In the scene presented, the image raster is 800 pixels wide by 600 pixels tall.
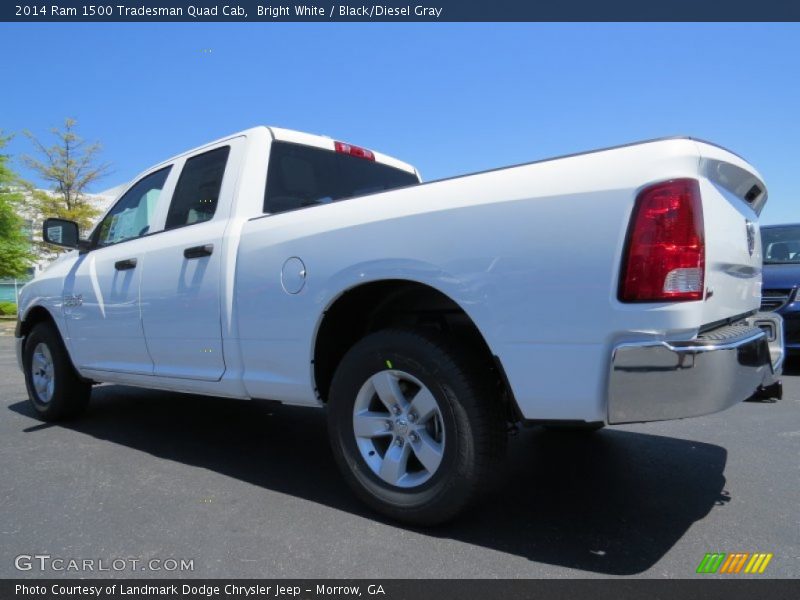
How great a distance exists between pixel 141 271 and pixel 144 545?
188 centimetres

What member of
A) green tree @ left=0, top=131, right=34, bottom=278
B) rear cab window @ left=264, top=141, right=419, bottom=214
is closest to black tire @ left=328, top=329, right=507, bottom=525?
rear cab window @ left=264, top=141, right=419, bottom=214

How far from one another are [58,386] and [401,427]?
3438 millimetres

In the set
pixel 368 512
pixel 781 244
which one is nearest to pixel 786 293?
pixel 781 244

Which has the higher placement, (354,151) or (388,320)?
(354,151)

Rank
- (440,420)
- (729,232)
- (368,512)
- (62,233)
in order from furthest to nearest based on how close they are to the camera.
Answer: (62,233)
(368,512)
(440,420)
(729,232)

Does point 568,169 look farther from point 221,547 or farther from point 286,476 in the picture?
point 286,476

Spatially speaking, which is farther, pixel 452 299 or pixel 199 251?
pixel 199 251

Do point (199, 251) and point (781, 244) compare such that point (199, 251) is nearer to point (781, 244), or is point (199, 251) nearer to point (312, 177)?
point (312, 177)

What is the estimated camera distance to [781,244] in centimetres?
717

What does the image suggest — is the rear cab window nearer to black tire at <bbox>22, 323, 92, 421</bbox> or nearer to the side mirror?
the side mirror

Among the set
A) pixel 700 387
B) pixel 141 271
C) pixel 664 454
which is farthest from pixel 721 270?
pixel 141 271

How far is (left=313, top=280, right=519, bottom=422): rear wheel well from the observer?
2.46 metres

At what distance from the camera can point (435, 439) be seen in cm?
239

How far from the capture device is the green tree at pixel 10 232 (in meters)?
22.3
